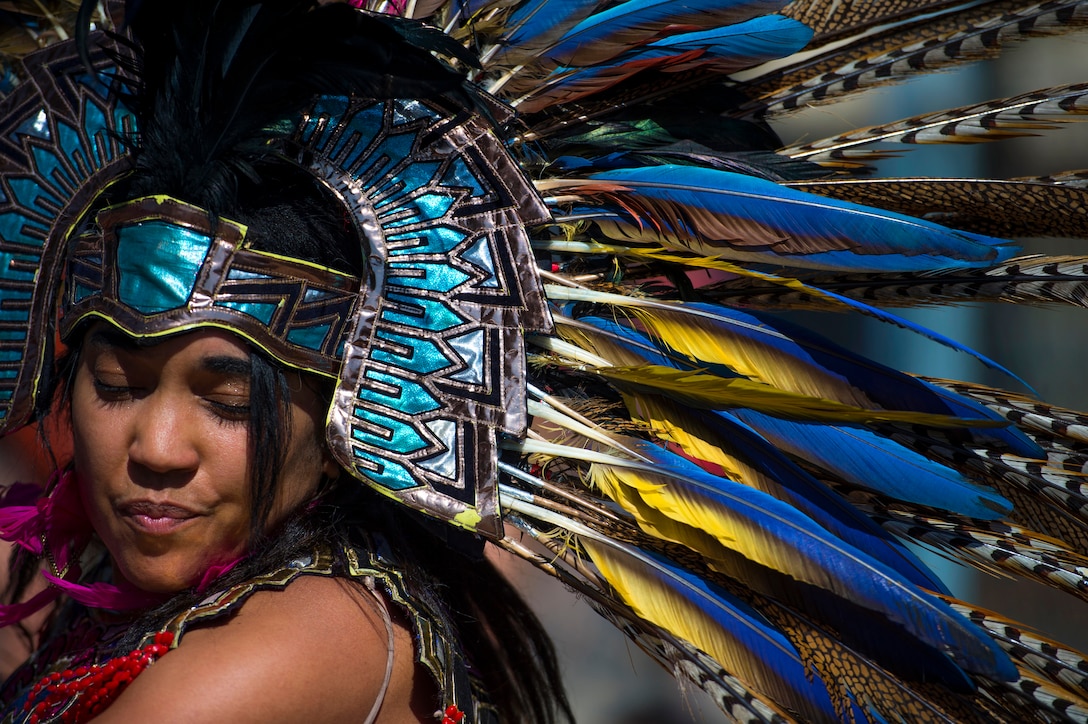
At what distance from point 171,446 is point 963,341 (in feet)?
15.7

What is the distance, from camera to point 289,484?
1.63m

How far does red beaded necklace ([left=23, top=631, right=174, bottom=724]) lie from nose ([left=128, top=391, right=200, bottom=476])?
10.7 inches

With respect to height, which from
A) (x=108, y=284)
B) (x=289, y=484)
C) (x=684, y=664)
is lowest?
(x=684, y=664)

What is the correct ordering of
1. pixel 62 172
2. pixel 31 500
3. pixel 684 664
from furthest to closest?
pixel 31 500, pixel 62 172, pixel 684 664

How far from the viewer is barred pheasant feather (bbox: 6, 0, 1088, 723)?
152 cm

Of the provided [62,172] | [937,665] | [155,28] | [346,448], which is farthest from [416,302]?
[937,665]

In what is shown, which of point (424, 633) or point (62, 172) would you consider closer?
point (424, 633)

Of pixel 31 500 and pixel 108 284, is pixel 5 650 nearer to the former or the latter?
pixel 31 500

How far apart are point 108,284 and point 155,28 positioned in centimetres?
44

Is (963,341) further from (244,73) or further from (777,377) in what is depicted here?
(244,73)

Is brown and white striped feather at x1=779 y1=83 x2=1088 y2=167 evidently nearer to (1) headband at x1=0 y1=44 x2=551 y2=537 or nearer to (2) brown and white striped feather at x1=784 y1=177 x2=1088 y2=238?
(2) brown and white striped feather at x1=784 y1=177 x2=1088 y2=238

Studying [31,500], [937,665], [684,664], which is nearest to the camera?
[937,665]

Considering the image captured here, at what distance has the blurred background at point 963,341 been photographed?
4.56m

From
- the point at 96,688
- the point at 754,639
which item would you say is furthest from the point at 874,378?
the point at 96,688
